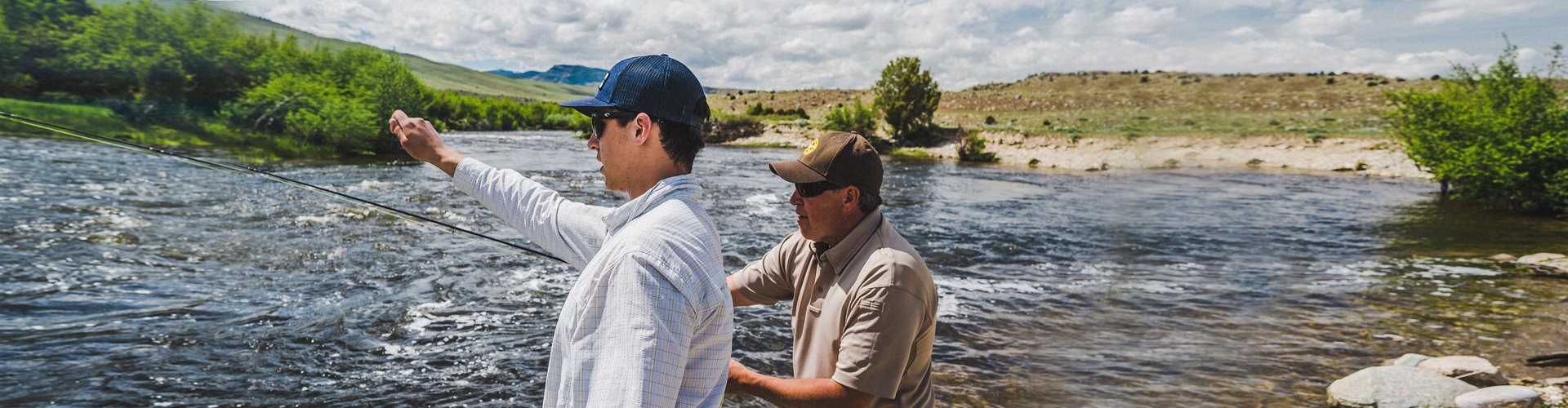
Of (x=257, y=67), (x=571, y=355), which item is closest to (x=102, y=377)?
(x=571, y=355)

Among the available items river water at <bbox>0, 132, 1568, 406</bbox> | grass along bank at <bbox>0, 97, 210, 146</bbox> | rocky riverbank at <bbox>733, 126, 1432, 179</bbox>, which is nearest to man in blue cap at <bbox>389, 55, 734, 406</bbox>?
river water at <bbox>0, 132, 1568, 406</bbox>

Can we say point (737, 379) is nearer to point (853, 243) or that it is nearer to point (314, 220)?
point (853, 243)

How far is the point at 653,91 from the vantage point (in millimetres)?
1353

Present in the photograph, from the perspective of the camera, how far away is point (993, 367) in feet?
21.2

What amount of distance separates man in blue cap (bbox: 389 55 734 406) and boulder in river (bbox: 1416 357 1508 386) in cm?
666

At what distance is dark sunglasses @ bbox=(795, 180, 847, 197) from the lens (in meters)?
2.48

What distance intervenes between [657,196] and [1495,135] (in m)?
22.5

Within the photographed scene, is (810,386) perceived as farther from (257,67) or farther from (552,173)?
(257,67)

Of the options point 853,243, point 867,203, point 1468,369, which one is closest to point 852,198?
point 867,203

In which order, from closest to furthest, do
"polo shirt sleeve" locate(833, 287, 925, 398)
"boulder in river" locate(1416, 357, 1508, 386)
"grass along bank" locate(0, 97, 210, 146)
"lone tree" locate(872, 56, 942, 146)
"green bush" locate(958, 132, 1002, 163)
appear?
"polo shirt sleeve" locate(833, 287, 925, 398)
"boulder in river" locate(1416, 357, 1508, 386)
"grass along bank" locate(0, 97, 210, 146)
"green bush" locate(958, 132, 1002, 163)
"lone tree" locate(872, 56, 942, 146)

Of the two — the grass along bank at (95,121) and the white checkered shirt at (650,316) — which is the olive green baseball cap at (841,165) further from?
the grass along bank at (95,121)

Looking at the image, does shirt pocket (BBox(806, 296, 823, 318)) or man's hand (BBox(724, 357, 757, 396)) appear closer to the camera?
man's hand (BBox(724, 357, 757, 396))

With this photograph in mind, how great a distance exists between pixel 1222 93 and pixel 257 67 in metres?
69.4

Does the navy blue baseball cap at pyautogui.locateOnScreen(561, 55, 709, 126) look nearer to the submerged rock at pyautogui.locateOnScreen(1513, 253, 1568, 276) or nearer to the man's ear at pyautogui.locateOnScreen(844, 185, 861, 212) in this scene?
the man's ear at pyautogui.locateOnScreen(844, 185, 861, 212)
